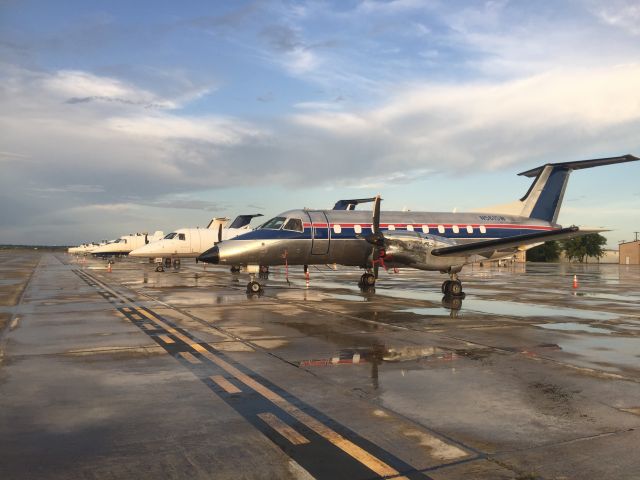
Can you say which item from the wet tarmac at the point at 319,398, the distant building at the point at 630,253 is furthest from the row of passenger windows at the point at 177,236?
the distant building at the point at 630,253

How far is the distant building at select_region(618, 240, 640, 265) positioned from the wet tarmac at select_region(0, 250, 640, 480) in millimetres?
78527

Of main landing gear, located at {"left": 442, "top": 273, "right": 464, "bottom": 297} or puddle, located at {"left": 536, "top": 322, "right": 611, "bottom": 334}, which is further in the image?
main landing gear, located at {"left": 442, "top": 273, "right": 464, "bottom": 297}

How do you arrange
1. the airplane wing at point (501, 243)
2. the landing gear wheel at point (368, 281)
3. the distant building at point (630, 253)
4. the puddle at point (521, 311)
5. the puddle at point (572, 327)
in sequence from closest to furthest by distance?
1. the puddle at point (572, 327)
2. the puddle at point (521, 311)
3. the airplane wing at point (501, 243)
4. the landing gear wheel at point (368, 281)
5. the distant building at point (630, 253)

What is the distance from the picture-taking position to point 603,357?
955cm

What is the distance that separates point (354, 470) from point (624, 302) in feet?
62.5

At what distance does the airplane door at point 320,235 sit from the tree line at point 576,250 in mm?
79885

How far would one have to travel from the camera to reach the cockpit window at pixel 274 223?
2288 cm

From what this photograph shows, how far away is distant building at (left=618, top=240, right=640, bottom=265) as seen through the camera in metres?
81.1

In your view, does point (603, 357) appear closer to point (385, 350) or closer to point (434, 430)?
point (385, 350)

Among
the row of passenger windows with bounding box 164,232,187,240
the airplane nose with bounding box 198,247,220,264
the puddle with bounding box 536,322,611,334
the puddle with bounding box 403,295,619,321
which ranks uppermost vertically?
the row of passenger windows with bounding box 164,232,187,240

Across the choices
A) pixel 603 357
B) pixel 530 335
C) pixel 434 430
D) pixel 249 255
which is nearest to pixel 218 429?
pixel 434 430

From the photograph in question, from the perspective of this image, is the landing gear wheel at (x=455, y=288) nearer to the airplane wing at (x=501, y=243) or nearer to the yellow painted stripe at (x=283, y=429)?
the airplane wing at (x=501, y=243)

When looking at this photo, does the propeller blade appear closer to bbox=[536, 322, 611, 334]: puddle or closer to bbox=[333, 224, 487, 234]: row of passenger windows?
bbox=[333, 224, 487, 234]: row of passenger windows

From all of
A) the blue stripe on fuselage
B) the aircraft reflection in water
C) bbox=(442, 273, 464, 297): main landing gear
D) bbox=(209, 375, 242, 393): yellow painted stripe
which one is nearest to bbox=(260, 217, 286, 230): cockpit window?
the blue stripe on fuselage
